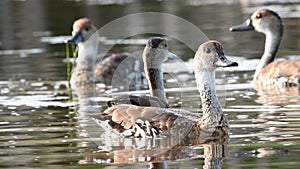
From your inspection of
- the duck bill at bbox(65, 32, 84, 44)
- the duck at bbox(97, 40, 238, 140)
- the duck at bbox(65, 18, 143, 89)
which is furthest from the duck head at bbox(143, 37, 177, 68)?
the duck bill at bbox(65, 32, 84, 44)

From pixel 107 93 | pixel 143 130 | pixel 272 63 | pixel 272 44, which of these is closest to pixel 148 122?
pixel 143 130

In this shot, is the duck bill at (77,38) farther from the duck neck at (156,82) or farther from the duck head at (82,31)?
the duck neck at (156,82)

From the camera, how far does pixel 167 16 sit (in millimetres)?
25500

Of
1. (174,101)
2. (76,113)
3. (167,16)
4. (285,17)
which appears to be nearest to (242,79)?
(174,101)

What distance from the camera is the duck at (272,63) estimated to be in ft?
45.7

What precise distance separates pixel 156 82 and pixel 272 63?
4020 mm

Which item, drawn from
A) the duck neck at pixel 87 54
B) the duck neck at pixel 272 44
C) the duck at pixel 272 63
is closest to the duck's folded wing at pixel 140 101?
the duck at pixel 272 63

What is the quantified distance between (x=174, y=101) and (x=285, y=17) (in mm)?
11394

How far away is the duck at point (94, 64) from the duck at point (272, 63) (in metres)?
1.88

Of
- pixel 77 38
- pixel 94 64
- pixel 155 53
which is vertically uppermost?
pixel 77 38

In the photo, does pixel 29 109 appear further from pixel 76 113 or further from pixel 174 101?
pixel 174 101

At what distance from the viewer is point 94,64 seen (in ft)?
53.4

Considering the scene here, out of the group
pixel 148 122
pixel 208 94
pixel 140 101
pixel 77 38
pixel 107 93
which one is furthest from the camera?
pixel 77 38

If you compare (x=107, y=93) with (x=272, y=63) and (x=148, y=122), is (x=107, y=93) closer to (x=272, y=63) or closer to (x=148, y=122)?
(x=272, y=63)
